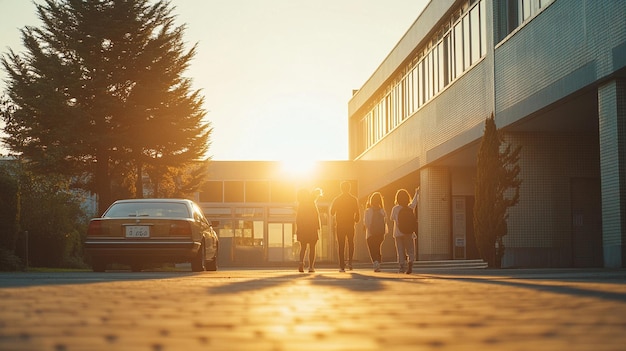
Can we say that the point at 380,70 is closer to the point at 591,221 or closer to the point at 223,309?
the point at 591,221

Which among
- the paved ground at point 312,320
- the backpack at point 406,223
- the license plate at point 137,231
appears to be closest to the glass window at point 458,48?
the backpack at point 406,223

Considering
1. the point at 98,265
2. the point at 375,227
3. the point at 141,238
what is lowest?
the point at 98,265

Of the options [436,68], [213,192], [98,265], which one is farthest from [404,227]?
[213,192]

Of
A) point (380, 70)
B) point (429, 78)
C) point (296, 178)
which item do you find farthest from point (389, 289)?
point (296, 178)

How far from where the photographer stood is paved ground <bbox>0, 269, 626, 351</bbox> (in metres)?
4.47

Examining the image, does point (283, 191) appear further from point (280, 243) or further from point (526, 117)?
point (526, 117)

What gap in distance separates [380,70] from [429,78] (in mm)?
10518

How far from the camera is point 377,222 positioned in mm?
19422

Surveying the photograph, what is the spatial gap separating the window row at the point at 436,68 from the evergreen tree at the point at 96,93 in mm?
8720

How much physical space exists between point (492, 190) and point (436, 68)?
1213 cm

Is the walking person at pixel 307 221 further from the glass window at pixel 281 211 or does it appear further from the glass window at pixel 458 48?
the glass window at pixel 281 211

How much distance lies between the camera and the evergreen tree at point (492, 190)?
2338cm

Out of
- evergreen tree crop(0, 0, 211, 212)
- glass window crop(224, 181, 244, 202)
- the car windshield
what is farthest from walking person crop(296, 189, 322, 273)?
glass window crop(224, 181, 244, 202)

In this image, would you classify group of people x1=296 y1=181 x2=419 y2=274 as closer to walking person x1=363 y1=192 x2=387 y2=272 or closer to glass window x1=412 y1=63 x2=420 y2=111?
walking person x1=363 y1=192 x2=387 y2=272
